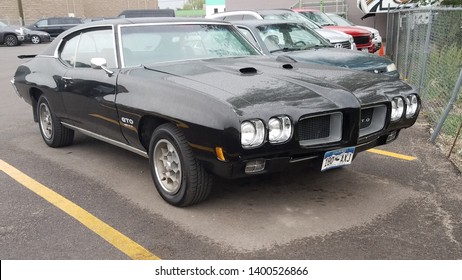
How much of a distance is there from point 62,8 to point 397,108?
45732 millimetres

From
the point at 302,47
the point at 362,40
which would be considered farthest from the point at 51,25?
the point at 302,47

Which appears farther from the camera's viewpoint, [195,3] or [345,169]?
[195,3]

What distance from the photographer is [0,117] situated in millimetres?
8086

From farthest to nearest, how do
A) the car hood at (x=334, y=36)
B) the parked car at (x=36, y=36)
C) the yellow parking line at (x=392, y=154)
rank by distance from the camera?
the parked car at (x=36, y=36)
the car hood at (x=334, y=36)
the yellow parking line at (x=392, y=154)

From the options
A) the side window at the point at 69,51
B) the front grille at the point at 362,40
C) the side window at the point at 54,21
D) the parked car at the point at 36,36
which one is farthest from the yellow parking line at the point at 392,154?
the side window at the point at 54,21

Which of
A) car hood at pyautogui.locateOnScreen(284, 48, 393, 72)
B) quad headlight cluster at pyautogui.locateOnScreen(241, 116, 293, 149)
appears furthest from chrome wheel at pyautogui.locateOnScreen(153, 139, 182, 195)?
car hood at pyautogui.locateOnScreen(284, 48, 393, 72)

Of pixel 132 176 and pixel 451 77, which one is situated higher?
pixel 451 77

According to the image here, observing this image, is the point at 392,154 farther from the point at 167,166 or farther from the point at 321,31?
the point at 321,31

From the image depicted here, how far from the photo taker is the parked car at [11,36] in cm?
2639

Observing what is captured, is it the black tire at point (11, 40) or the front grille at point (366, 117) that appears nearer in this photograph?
the front grille at point (366, 117)

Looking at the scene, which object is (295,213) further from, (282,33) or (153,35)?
(282,33)

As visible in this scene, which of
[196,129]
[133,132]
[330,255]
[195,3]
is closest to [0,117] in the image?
[133,132]

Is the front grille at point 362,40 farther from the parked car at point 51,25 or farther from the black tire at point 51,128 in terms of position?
the parked car at point 51,25

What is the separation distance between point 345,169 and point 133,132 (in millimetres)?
2208
